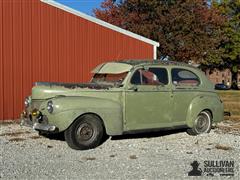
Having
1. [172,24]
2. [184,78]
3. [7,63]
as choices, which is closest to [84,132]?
[184,78]

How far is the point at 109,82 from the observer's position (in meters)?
9.50

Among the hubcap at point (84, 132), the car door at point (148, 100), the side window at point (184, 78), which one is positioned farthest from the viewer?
the side window at point (184, 78)

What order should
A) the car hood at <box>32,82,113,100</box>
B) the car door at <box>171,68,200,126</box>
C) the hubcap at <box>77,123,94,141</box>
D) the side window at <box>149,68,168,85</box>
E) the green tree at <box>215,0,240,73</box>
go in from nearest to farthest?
the hubcap at <box>77,123,94,141</box>
the car hood at <box>32,82,113,100</box>
the side window at <box>149,68,168,85</box>
the car door at <box>171,68,200,126</box>
the green tree at <box>215,0,240,73</box>

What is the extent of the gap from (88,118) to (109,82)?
135cm

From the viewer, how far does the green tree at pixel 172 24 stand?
2928cm

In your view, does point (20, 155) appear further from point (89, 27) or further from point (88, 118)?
point (89, 27)

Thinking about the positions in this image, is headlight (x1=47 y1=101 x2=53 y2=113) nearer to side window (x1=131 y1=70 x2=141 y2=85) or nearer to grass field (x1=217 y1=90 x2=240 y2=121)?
side window (x1=131 y1=70 x2=141 y2=85)

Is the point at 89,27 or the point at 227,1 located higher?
the point at 227,1

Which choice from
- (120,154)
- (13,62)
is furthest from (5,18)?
(120,154)

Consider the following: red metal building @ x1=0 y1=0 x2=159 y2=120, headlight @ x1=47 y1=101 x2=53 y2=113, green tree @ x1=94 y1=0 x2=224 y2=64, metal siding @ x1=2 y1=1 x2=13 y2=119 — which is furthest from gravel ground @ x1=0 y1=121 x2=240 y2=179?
green tree @ x1=94 y1=0 x2=224 y2=64
